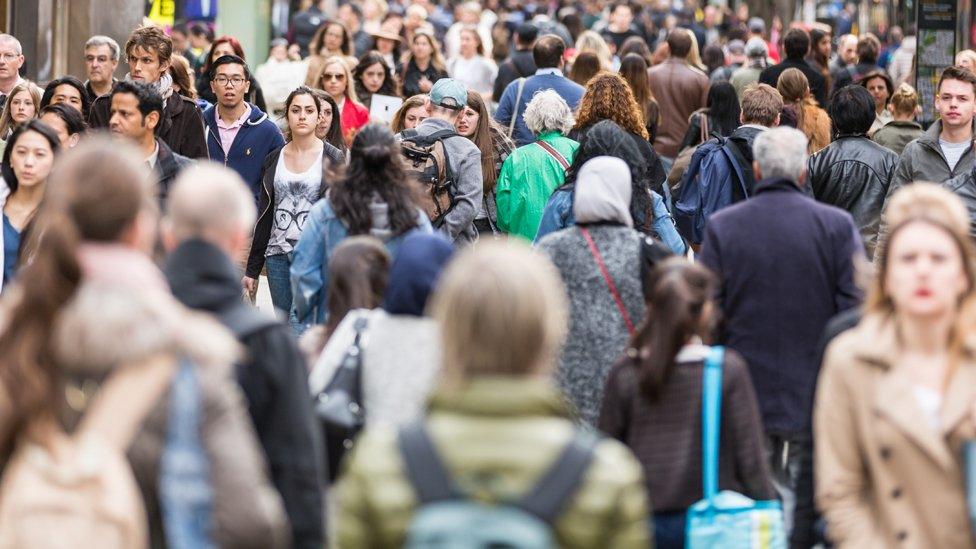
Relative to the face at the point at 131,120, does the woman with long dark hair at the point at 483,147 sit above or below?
below

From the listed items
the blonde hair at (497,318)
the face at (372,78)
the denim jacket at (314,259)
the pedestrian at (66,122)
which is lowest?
the denim jacket at (314,259)

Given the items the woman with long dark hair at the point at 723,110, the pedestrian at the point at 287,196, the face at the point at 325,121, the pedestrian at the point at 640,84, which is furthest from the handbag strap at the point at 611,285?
the pedestrian at the point at 640,84

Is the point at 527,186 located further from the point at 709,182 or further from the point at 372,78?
the point at 372,78

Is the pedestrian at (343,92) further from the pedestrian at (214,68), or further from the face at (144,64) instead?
the face at (144,64)

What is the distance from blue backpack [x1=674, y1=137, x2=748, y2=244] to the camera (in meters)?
11.1

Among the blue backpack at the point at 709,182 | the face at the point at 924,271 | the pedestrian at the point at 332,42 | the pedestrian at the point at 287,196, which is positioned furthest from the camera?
the pedestrian at the point at 332,42

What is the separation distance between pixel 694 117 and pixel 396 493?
10.6 metres

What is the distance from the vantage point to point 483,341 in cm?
365

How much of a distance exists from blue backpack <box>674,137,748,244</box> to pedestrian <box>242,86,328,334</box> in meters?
2.37

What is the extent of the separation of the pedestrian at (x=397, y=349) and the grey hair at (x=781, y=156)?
199cm

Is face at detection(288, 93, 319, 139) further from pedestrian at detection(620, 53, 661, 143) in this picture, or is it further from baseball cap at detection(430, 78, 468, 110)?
pedestrian at detection(620, 53, 661, 143)

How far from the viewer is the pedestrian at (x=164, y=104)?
11539 millimetres

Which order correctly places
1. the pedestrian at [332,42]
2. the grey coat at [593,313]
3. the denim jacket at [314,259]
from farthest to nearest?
1. the pedestrian at [332,42]
2. the denim jacket at [314,259]
3. the grey coat at [593,313]

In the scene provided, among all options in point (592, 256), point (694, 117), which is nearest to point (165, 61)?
point (694, 117)
